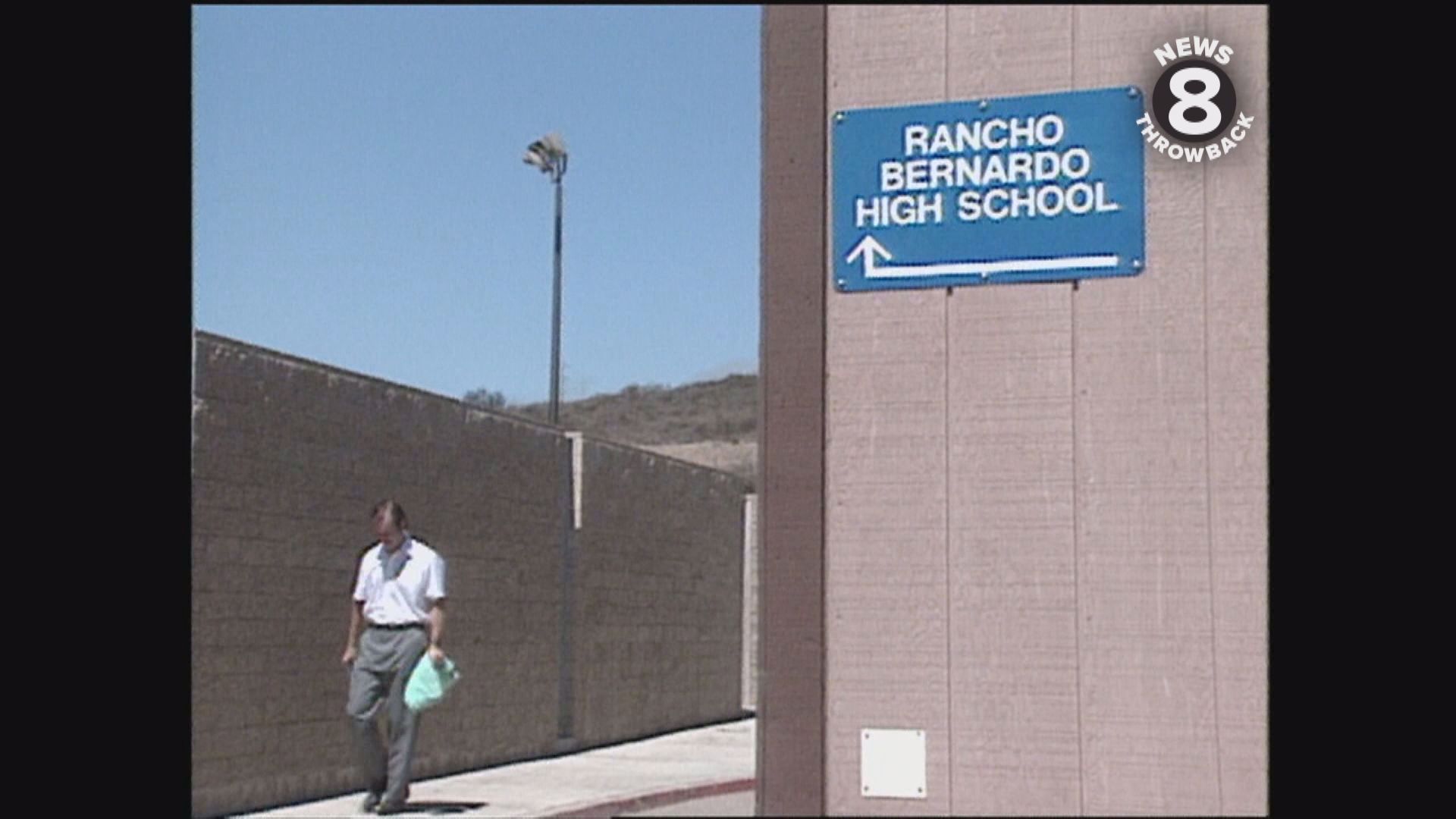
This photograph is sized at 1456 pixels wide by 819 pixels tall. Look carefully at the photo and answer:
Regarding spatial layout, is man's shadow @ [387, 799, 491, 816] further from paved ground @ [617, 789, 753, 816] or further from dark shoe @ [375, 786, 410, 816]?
paved ground @ [617, 789, 753, 816]

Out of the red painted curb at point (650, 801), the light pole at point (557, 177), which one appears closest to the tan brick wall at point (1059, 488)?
the red painted curb at point (650, 801)

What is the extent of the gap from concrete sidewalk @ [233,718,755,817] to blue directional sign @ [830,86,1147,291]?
4.49 m

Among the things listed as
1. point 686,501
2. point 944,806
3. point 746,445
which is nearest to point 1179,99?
point 944,806

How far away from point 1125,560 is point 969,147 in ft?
2.96

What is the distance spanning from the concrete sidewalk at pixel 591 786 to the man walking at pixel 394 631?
47 cm

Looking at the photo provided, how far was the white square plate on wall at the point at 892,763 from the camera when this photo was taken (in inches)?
182

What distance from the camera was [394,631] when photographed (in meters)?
9.98

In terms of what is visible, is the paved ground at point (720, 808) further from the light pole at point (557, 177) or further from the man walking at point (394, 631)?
the light pole at point (557, 177)

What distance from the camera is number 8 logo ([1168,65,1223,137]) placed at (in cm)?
446

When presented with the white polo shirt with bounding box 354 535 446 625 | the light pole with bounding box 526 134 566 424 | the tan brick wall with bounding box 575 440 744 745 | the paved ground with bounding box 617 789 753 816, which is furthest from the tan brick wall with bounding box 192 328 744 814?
the light pole with bounding box 526 134 566 424

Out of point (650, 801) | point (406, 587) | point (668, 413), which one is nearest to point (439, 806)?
point (650, 801)

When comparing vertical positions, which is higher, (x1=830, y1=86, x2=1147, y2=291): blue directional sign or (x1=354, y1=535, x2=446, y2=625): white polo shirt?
(x1=830, y1=86, x2=1147, y2=291): blue directional sign

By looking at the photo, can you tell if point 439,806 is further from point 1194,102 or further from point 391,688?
point 1194,102
